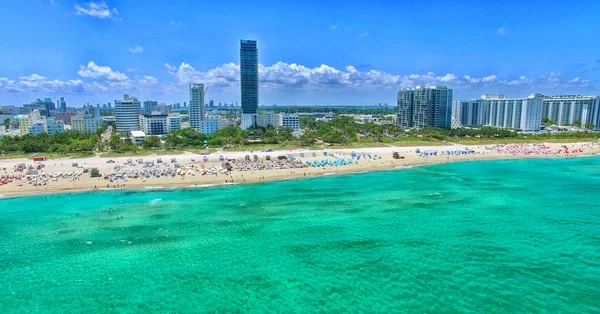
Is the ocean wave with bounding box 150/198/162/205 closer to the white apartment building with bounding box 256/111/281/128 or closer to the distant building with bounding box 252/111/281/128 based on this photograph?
the distant building with bounding box 252/111/281/128

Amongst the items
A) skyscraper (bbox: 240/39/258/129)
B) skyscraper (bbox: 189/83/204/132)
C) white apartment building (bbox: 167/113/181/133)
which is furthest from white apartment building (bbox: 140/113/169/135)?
skyscraper (bbox: 240/39/258/129)

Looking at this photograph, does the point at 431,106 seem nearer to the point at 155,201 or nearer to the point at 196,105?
the point at 196,105

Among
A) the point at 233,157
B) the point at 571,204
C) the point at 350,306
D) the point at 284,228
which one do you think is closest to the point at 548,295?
the point at 350,306

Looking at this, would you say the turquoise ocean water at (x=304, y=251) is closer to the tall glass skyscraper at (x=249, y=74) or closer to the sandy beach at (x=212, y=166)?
the sandy beach at (x=212, y=166)

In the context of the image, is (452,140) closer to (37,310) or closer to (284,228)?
(284,228)

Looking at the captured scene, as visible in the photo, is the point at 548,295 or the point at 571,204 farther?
the point at 571,204

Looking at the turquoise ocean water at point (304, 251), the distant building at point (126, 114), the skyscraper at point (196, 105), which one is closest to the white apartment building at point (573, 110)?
the turquoise ocean water at point (304, 251)
